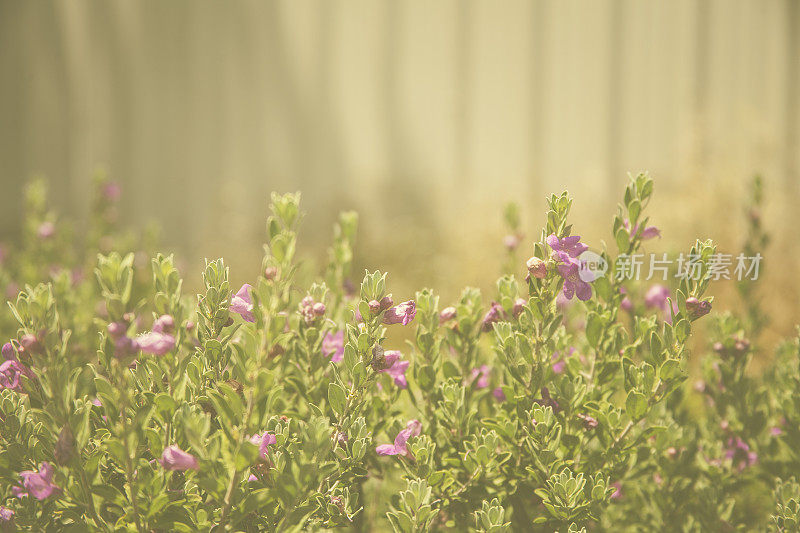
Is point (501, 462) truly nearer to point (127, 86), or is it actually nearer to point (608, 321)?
point (608, 321)

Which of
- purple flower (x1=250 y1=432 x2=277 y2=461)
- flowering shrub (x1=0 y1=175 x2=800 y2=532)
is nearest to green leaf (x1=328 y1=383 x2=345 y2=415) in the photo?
flowering shrub (x1=0 y1=175 x2=800 y2=532)

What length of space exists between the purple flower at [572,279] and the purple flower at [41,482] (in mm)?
968

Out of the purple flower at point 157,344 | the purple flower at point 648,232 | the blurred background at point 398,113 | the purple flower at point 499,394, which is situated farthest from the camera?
the blurred background at point 398,113

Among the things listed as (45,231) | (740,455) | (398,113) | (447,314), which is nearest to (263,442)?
(447,314)

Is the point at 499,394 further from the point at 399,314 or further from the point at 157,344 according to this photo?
the point at 157,344

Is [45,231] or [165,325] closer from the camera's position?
[165,325]

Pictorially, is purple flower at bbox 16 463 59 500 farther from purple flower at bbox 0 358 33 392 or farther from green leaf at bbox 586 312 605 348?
green leaf at bbox 586 312 605 348

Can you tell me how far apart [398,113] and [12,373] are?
5.90 m

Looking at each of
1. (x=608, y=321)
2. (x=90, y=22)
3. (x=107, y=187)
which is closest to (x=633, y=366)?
(x=608, y=321)

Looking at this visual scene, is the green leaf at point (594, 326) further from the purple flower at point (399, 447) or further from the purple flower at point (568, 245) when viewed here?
the purple flower at point (399, 447)

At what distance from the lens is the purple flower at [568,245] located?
1.08m

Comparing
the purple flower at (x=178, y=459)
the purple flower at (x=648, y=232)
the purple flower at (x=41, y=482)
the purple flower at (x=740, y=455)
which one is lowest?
the purple flower at (x=740, y=455)

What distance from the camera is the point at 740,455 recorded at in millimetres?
1541

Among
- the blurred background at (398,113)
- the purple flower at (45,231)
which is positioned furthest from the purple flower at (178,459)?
the blurred background at (398,113)
